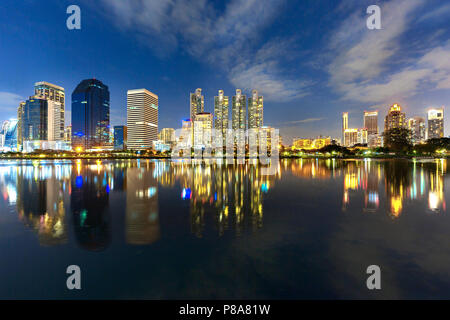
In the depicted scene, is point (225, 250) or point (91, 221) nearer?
point (225, 250)

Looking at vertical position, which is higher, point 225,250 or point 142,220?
point 142,220

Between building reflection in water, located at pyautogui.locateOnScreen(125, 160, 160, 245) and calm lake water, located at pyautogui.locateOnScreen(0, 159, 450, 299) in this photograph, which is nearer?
calm lake water, located at pyautogui.locateOnScreen(0, 159, 450, 299)

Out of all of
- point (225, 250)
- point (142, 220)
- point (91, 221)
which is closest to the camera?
point (225, 250)

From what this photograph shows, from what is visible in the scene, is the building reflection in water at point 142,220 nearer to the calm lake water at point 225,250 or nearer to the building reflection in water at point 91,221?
the calm lake water at point 225,250

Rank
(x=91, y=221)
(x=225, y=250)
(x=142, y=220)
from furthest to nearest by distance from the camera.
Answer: (x=142, y=220) < (x=91, y=221) < (x=225, y=250)

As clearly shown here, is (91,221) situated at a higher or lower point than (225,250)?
higher

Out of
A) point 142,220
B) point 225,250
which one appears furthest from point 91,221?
point 225,250

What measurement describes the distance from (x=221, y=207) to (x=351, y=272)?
22.7 feet

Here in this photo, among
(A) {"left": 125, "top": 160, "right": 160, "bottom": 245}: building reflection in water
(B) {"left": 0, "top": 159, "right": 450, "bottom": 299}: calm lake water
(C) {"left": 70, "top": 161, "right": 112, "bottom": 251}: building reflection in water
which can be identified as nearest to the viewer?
(B) {"left": 0, "top": 159, "right": 450, "bottom": 299}: calm lake water

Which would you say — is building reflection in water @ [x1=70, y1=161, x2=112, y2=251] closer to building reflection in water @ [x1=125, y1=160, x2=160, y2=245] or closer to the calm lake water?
the calm lake water

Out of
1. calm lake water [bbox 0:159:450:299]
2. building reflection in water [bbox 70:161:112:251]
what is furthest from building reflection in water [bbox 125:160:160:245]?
building reflection in water [bbox 70:161:112:251]

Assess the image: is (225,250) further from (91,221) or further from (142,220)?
(91,221)

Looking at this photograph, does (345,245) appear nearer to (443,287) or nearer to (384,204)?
(443,287)
